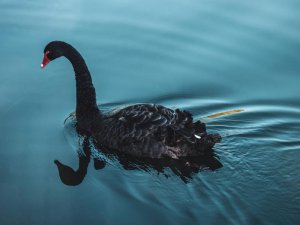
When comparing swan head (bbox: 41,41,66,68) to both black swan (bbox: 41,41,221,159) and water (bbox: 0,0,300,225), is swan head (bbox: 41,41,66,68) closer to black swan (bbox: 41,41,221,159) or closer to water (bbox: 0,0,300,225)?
water (bbox: 0,0,300,225)

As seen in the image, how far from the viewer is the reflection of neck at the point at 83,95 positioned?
6266mm

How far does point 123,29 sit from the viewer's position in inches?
316

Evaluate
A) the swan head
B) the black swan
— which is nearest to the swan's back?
the black swan

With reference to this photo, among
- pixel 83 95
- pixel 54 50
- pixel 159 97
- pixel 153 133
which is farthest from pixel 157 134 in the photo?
pixel 54 50

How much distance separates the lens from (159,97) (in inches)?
268

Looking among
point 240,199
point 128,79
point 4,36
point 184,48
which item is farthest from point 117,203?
point 4,36

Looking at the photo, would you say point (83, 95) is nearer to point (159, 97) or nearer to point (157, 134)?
point (159, 97)

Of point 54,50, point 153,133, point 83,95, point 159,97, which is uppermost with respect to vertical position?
Answer: point 54,50

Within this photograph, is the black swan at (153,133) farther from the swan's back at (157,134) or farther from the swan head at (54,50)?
the swan head at (54,50)

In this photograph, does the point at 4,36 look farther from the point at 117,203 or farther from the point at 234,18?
the point at 117,203

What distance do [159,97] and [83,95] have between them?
92 cm

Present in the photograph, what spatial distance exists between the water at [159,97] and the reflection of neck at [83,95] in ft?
0.86

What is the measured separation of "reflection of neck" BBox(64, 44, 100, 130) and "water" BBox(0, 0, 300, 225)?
262mm

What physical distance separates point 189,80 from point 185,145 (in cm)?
157
